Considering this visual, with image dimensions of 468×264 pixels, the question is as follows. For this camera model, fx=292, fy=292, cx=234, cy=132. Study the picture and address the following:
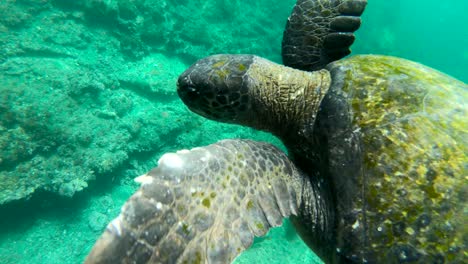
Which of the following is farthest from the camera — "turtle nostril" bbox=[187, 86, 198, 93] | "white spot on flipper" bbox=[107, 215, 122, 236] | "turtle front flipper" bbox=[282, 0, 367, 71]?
"turtle front flipper" bbox=[282, 0, 367, 71]

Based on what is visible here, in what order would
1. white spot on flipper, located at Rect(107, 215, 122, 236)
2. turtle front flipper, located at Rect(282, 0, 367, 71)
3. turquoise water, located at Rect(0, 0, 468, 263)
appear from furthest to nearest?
turquoise water, located at Rect(0, 0, 468, 263), turtle front flipper, located at Rect(282, 0, 367, 71), white spot on flipper, located at Rect(107, 215, 122, 236)

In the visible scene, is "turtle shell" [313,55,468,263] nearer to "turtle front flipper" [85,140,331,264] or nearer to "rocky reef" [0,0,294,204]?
"turtle front flipper" [85,140,331,264]

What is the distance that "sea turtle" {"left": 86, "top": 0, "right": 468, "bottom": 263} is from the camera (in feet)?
4.69

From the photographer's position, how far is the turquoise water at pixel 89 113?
7016mm

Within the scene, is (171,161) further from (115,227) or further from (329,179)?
(329,179)

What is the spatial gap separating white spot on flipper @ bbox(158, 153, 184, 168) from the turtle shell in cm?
95

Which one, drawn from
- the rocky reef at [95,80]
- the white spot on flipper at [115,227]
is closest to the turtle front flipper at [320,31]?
the white spot on flipper at [115,227]

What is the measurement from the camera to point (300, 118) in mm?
2256

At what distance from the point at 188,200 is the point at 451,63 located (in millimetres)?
39236

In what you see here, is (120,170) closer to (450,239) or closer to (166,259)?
(166,259)

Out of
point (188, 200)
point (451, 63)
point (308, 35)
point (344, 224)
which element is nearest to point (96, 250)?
point (188, 200)

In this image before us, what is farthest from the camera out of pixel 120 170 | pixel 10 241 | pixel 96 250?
pixel 120 170

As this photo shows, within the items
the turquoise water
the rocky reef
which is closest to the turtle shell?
the turquoise water

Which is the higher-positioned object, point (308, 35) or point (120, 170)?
point (308, 35)
